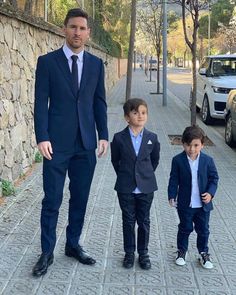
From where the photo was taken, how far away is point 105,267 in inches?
173

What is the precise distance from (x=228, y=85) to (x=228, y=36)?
37878 mm

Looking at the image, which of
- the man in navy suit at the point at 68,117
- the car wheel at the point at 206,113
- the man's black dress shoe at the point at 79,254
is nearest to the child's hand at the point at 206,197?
the man in navy suit at the point at 68,117

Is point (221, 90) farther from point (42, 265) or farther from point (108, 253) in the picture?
point (42, 265)

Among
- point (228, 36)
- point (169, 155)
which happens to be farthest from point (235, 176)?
point (228, 36)

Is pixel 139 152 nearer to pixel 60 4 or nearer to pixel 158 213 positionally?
pixel 158 213

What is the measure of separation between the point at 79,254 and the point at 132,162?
94 cm

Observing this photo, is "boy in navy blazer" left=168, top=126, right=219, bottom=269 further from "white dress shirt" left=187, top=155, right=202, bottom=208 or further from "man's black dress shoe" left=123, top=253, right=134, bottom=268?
"man's black dress shoe" left=123, top=253, right=134, bottom=268

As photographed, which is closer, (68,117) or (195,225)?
(68,117)

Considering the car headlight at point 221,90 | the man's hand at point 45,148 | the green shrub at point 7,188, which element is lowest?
the green shrub at point 7,188

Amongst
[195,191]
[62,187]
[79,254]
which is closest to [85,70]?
[62,187]

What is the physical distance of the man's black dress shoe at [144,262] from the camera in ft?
14.3

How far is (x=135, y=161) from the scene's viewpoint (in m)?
4.23

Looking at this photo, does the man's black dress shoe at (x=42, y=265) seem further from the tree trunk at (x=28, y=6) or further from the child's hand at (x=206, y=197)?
the tree trunk at (x=28, y=6)

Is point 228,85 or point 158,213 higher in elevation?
point 228,85
